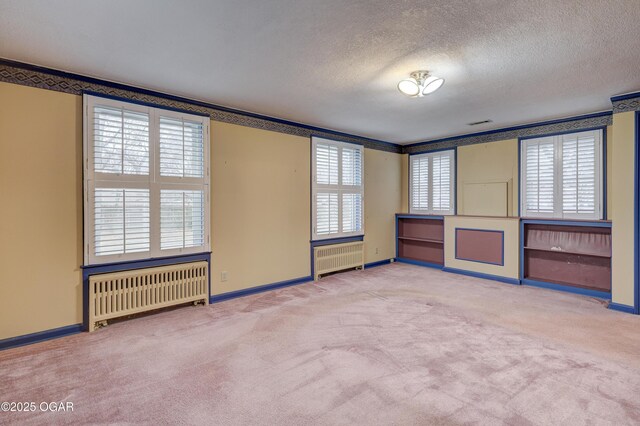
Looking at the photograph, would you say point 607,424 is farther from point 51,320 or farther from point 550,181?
point 51,320

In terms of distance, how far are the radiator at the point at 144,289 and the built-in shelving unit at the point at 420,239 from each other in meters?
4.47

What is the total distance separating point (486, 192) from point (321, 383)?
16.2 feet

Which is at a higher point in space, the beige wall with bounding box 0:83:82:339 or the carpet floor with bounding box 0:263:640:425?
the beige wall with bounding box 0:83:82:339

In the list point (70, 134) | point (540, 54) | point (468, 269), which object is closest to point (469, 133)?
point (468, 269)

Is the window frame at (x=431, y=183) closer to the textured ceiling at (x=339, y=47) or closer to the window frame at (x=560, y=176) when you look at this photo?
the window frame at (x=560, y=176)

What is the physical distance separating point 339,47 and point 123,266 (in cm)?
322

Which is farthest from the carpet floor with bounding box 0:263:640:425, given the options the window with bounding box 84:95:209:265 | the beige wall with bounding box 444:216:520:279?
the beige wall with bounding box 444:216:520:279

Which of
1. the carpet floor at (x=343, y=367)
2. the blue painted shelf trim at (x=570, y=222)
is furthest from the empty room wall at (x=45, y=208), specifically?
the blue painted shelf trim at (x=570, y=222)

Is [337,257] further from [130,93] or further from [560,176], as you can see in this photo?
[130,93]

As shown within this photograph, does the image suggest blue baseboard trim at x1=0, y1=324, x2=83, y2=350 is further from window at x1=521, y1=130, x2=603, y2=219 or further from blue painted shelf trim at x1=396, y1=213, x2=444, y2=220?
window at x1=521, y1=130, x2=603, y2=219

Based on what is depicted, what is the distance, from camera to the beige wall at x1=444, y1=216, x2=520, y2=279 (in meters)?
5.29

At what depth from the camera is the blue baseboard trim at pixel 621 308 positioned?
389 cm

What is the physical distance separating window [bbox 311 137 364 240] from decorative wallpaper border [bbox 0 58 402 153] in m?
0.38

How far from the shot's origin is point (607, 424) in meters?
1.94
